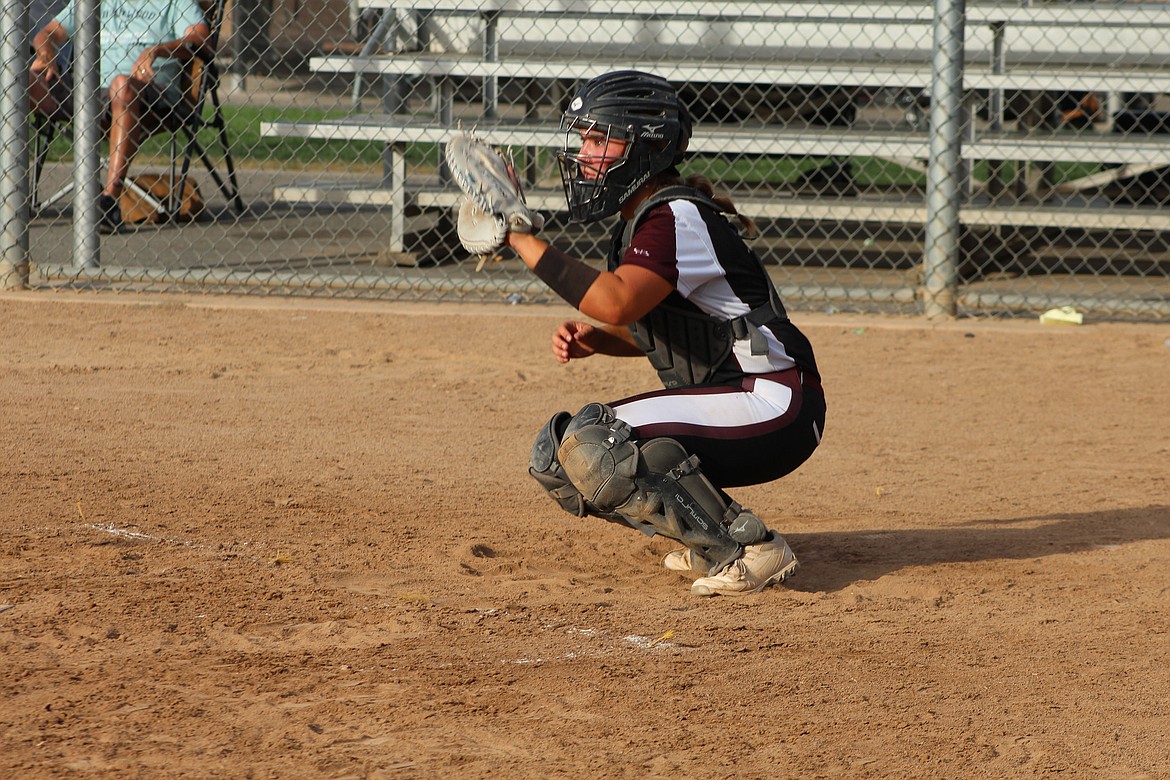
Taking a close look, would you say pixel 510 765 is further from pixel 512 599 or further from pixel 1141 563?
pixel 1141 563

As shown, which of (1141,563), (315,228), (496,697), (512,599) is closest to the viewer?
(496,697)

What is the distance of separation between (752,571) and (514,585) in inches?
24.0

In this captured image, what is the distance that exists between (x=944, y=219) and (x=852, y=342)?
0.84 m

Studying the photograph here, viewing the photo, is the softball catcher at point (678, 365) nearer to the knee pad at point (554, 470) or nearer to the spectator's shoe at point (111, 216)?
the knee pad at point (554, 470)

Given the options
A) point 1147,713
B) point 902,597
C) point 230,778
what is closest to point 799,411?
point 902,597

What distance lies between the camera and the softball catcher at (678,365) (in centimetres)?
326

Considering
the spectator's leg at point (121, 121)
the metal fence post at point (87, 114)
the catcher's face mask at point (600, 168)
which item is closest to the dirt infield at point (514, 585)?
the catcher's face mask at point (600, 168)

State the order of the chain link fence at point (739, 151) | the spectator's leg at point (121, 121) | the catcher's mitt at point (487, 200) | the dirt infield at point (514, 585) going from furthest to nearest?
1. the spectator's leg at point (121, 121)
2. the chain link fence at point (739, 151)
3. the catcher's mitt at point (487, 200)
4. the dirt infield at point (514, 585)

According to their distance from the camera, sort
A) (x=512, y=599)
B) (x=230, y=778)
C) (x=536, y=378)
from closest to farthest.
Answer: (x=230, y=778)
(x=512, y=599)
(x=536, y=378)

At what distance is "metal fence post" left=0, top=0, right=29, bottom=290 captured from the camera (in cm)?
693

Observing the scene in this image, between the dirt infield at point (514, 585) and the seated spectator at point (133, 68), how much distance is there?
263cm

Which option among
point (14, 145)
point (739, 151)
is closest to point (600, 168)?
point (739, 151)

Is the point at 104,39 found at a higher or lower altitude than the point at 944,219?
higher

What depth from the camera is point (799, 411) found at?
3.43 meters
